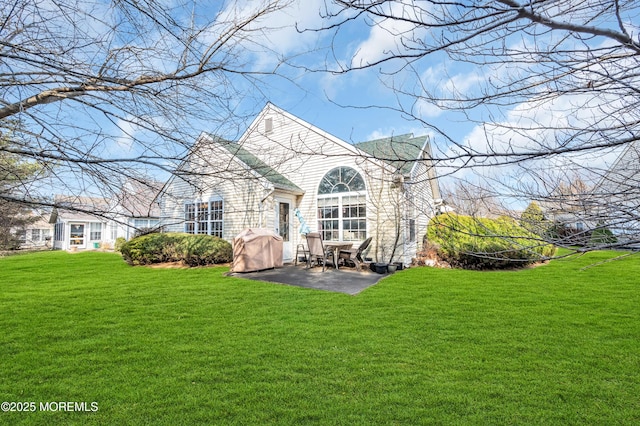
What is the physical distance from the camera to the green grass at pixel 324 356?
99.7 inches

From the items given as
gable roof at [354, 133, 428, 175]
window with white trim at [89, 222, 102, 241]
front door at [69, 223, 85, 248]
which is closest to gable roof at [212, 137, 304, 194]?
gable roof at [354, 133, 428, 175]

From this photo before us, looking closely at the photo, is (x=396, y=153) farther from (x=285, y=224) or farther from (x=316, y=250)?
(x=285, y=224)

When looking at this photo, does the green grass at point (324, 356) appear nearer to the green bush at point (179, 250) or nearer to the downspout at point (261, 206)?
the green bush at point (179, 250)

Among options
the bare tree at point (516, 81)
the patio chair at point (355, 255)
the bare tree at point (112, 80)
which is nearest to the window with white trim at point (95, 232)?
the patio chair at point (355, 255)

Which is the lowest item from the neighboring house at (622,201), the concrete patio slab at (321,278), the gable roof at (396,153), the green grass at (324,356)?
the green grass at (324,356)

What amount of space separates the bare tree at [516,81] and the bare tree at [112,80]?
1.10m

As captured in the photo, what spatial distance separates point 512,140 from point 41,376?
16.2ft

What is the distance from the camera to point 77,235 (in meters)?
26.2

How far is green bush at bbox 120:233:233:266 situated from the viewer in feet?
35.0

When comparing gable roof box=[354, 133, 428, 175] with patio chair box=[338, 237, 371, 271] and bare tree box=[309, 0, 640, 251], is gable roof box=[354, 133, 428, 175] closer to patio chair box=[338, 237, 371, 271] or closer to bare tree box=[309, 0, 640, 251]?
bare tree box=[309, 0, 640, 251]

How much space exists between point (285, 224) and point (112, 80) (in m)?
10.0

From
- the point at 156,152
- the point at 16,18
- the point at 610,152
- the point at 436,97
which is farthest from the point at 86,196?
the point at 610,152

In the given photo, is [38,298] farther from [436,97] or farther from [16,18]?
[436,97]

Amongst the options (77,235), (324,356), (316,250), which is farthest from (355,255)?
(77,235)
